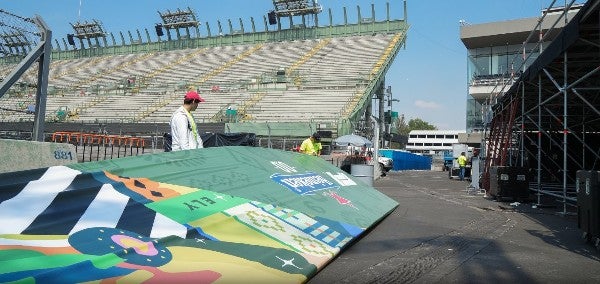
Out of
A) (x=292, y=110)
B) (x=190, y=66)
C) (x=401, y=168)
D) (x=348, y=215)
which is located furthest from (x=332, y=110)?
(x=348, y=215)

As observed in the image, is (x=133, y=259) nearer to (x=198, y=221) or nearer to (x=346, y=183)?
(x=198, y=221)

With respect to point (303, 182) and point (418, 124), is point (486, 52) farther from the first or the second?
point (418, 124)

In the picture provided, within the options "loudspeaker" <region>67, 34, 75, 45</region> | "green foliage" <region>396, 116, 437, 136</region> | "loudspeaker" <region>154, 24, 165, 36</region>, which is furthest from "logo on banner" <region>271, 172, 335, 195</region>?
"green foliage" <region>396, 116, 437, 136</region>

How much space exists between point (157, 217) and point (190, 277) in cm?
97

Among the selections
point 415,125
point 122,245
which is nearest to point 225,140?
point 122,245

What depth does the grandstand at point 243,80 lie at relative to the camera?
105ft

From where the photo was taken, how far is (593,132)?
17.1m

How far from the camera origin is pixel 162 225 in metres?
3.87

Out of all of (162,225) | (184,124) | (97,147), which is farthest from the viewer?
(97,147)

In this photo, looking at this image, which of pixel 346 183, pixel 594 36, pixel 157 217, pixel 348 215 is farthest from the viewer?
pixel 346 183

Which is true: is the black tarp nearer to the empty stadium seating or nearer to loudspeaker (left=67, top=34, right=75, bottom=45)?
the empty stadium seating

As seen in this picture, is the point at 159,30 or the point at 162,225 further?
the point at 159,30

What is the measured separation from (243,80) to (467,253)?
37371 mm

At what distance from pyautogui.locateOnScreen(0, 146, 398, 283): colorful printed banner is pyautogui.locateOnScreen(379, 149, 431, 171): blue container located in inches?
1351
